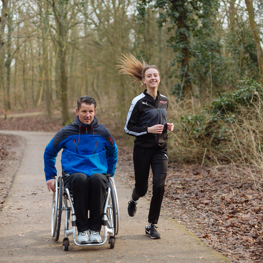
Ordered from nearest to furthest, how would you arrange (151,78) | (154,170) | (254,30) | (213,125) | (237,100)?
(154,170), (151,78), (237,100), (213,125), (254,30)

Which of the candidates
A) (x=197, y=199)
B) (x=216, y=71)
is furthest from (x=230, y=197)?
(x=216, y=71)

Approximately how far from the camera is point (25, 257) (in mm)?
3783

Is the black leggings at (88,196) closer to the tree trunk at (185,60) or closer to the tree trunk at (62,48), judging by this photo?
the tree trunk at (185,60)

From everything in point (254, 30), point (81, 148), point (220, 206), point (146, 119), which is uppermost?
point (254, 30)

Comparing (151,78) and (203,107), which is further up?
(151,78)

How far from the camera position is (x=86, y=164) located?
4047 mm

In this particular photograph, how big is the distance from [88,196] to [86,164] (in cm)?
35

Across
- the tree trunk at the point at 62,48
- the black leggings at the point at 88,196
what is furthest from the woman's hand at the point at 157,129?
the tree trunk at the point at 62,48

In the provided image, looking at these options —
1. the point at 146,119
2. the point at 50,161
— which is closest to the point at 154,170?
the point at 146,119

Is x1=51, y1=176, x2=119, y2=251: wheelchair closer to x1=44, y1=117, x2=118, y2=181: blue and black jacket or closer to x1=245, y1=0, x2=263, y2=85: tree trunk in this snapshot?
x1=44, y1=117, x2=118, y2=181: blue and black jacket

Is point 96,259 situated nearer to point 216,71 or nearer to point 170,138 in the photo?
point 170,138

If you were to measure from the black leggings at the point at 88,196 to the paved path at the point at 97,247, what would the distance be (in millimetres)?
317

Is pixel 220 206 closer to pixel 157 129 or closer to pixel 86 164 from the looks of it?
pixel 157 129

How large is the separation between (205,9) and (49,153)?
37.1 feet
